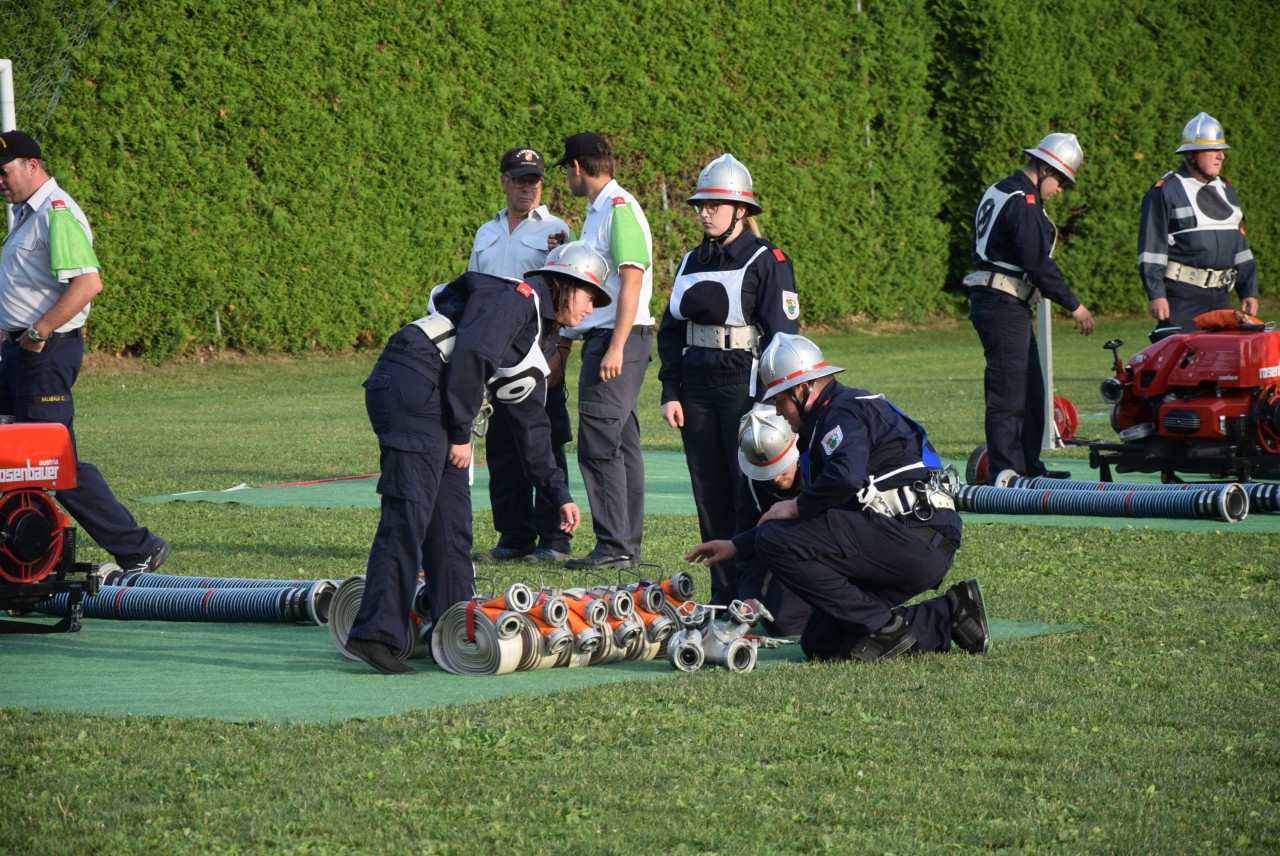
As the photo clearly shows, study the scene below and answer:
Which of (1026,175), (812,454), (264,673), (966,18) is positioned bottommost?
(264,673)

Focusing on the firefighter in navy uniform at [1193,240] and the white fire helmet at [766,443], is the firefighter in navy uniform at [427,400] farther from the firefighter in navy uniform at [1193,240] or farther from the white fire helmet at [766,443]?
the firefighter in navy uniform at [1193,240]

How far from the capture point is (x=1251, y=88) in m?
32.2

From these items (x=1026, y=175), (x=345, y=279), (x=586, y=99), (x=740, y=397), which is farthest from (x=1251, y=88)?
(x=740, y=397)

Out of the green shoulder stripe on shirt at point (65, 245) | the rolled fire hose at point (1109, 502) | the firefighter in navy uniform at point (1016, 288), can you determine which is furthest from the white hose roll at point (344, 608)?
the firefighter in navy uniform at point (1016, 288)

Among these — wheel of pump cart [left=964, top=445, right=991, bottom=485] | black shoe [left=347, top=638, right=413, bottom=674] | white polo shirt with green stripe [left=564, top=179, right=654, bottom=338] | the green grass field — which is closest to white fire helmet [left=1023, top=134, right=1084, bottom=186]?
wheel of pump cart [left=964, top=445, right=991, bottom=485]

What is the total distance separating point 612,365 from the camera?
361 inches

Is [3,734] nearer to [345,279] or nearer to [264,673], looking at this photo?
[264,673]

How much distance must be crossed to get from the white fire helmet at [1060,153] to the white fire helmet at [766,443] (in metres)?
5.18

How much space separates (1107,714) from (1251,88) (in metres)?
29.4

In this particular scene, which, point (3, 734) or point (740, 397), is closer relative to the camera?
point (3, 734)

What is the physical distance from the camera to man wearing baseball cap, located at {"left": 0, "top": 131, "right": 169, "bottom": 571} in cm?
851

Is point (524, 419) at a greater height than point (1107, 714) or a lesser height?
greater

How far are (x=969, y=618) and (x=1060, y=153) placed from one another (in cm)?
563

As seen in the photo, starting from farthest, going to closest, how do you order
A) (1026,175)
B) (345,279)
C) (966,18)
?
(966,18) → (345,279) → (1026,175)
